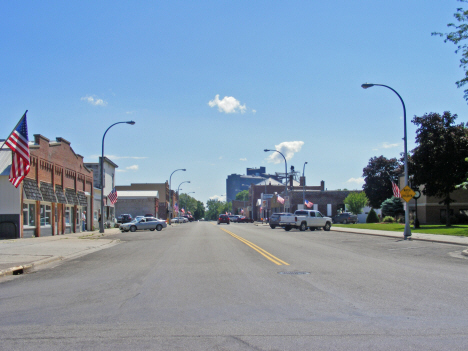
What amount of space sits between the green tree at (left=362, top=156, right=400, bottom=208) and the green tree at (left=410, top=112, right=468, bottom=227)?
111 feet

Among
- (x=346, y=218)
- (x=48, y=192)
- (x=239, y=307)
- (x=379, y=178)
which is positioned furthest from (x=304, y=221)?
(x=379, y=178)

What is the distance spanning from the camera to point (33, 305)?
8281 mm

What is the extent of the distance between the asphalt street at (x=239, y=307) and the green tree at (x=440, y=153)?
90.0 ft

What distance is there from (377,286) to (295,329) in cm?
428

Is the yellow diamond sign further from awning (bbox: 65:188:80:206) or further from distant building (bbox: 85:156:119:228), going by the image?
distant building (bbox: 85:156:119:228)

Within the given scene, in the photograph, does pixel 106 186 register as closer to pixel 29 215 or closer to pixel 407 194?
pixel 29 215

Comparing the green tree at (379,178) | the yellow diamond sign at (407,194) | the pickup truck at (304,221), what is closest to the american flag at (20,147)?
the yellow diamond sign at (407,194)

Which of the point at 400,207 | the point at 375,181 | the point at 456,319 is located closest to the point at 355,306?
the point at 456,319

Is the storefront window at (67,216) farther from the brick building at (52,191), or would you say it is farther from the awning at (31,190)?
the awning at (31,190)

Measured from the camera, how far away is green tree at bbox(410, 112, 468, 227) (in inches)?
1503

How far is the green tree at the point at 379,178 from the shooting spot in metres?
74.0

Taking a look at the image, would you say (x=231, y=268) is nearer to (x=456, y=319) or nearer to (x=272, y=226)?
(x=456, y=319)

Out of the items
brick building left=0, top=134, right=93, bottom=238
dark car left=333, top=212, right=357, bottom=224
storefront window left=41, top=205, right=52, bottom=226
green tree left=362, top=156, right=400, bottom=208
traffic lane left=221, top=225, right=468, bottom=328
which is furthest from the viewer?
green tree left=362, top=156, right=400, bottom=208

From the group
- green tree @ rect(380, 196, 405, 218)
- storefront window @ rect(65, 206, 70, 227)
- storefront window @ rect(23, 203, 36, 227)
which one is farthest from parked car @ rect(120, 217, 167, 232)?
green tree @ rect(380, 196, 405, 218)
